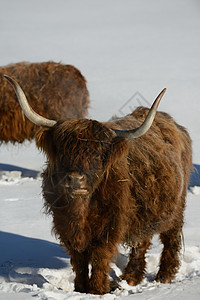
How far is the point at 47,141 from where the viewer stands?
11.1 ft

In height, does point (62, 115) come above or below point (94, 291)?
above

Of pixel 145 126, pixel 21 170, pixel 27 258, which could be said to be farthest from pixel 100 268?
pixel 21 170

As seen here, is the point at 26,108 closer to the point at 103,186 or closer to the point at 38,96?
the point at 103,186

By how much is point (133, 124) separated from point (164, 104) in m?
9.94

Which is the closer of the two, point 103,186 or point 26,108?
point 26,108

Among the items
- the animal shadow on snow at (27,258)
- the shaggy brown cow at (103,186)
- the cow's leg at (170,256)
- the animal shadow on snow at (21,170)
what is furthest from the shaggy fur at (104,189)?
the animal shadow on snow at (21,170)

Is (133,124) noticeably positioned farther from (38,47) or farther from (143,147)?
(38,47)

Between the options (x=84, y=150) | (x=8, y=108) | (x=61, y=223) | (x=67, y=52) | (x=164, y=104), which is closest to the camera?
(x=84, y=150)

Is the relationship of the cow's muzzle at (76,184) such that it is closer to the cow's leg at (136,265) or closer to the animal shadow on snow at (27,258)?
the animal shadow on snow at (27,258)

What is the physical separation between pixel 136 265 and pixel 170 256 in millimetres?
323

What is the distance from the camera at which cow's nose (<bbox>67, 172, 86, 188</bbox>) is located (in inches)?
121

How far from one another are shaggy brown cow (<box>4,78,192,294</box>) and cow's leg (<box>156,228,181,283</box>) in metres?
0.34

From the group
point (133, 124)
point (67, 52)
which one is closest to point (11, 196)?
point (133, 124)

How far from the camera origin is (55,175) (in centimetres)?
338
